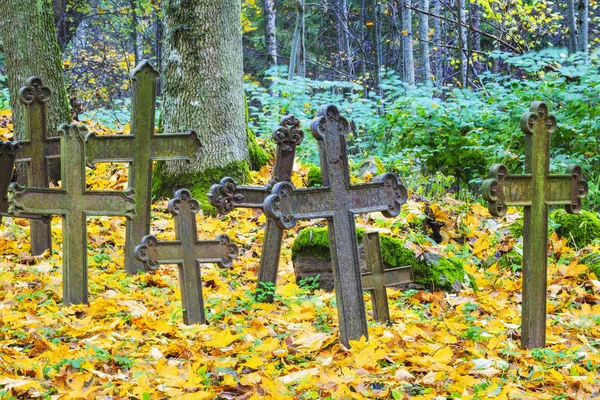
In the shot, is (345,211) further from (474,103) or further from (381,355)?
(474,103)

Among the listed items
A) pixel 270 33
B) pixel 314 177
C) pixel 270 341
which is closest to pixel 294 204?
pixel 270 341

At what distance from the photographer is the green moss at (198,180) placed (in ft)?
30.0

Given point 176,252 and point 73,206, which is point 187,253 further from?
point 73,206

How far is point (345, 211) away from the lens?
4684 millimetres

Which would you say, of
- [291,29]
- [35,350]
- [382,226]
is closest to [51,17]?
[382,226]

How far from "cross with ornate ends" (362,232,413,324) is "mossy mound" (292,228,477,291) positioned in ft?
4.08

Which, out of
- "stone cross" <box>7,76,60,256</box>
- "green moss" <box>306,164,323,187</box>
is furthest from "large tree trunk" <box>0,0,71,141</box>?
"green moss" <box>306,164,323,187</box>

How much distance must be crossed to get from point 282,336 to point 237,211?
179 inches

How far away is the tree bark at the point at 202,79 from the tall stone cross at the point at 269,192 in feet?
9.92

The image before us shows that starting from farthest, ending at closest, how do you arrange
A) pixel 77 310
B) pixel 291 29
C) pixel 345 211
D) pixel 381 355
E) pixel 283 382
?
1. pixel 291 29
2. pixel 77 310
3. pixel 345 211
4. pixel 381 355
5. pixel 283 382

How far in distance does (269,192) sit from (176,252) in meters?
1.15

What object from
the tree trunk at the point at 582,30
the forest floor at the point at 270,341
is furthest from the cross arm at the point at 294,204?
the tree trunk at the point at 582,30

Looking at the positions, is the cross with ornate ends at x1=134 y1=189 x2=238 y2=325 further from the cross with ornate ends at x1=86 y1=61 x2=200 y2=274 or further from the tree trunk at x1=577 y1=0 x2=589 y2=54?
the tree trunk at x1=577 y1=0 x2=589 y2=54

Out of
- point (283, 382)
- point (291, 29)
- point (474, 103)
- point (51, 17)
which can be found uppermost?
point (291, 29)
